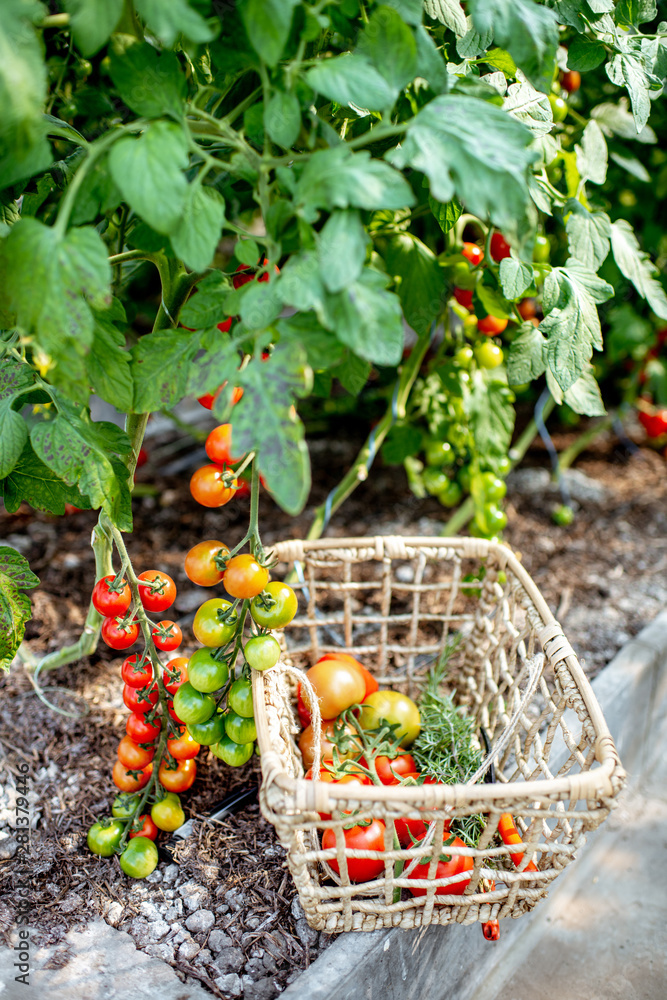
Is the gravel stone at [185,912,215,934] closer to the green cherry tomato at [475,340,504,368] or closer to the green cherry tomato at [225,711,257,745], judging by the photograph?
the green cherry tomato at [225,711,257,745]

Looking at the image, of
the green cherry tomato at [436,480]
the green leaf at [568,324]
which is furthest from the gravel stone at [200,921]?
the green cherry tomato at [436,480]

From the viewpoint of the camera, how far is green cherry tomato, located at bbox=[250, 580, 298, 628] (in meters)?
0.85

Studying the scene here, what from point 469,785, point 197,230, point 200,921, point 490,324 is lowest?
point 200,921

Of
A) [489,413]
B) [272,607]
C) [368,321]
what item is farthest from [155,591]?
[489,413]

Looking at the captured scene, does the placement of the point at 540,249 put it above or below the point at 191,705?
above

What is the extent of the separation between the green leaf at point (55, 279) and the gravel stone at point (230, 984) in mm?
763

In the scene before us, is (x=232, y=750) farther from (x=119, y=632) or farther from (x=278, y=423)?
(x=278, y=423)

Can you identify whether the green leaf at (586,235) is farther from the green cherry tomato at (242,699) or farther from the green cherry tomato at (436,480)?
the green cherry tomato at (242,699)

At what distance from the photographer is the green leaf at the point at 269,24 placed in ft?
1.91

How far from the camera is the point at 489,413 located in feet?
4.74

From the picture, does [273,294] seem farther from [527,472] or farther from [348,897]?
A: [527,472]

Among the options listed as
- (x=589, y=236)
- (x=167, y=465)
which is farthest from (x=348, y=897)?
(x=167, y=465)

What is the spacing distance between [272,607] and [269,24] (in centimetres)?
60

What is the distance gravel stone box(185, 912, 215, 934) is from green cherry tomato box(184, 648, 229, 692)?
31 cm
